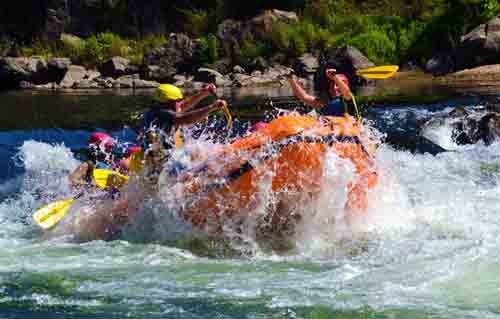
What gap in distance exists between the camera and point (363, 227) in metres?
7.21

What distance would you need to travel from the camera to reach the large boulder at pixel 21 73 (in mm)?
26766

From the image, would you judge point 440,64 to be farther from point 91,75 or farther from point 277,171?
point 277,171

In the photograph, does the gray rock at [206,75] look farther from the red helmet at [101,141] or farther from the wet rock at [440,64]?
the red helmet at [101,141]

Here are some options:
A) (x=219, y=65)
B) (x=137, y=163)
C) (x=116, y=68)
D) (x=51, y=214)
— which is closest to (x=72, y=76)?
(x=116, y=68)

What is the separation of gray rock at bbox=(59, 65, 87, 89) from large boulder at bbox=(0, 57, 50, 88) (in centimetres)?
91

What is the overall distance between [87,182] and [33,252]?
183 centimetres

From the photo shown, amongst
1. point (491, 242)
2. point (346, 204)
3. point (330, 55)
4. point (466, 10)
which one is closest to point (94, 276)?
point (346, 204)

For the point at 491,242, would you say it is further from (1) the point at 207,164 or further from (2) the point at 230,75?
(2) the point at 230,75

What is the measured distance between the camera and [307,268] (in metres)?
6.15

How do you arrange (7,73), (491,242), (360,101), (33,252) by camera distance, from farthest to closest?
(7,73) < (360,101) < (33,252) < (491,242)

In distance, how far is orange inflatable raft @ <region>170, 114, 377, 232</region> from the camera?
6.92 m

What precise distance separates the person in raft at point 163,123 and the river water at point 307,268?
0.84 meters

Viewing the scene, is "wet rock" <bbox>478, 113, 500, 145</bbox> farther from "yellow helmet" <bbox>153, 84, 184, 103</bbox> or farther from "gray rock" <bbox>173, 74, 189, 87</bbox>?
"gray rock" <bbox>173, 74, 189, 87</bbox>

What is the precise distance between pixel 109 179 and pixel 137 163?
0.64 meters
